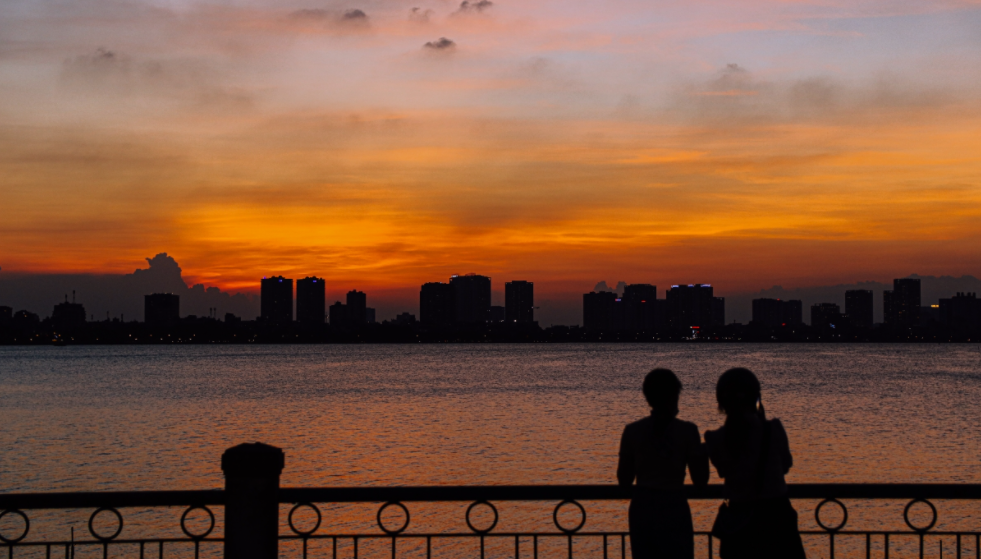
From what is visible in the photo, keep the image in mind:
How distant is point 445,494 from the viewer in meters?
7.20

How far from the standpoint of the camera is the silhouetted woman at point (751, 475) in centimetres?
563

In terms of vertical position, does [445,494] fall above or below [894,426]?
above

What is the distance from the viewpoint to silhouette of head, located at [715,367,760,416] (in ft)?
18.3

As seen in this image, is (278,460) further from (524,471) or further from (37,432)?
(37,432)

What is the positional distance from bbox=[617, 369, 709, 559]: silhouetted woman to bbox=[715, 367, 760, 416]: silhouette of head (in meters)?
0.35

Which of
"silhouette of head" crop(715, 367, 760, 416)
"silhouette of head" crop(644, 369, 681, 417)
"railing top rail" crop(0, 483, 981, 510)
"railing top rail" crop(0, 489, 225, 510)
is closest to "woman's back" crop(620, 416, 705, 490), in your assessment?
"silhouette of head" crop(644, 369, 681, 417)

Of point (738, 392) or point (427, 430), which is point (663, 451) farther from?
point (427, 430)

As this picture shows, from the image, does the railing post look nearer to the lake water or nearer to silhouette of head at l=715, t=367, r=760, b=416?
silhouette of head at l=715, t=367, r=760, b=416

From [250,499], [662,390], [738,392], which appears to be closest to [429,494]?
[250,499]

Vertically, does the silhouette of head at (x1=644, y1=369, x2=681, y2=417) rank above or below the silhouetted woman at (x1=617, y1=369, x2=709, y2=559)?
above

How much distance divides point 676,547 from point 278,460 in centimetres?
327

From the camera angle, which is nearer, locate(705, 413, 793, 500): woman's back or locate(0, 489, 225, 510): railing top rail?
locate(705, 413, 793, 500): woman's back

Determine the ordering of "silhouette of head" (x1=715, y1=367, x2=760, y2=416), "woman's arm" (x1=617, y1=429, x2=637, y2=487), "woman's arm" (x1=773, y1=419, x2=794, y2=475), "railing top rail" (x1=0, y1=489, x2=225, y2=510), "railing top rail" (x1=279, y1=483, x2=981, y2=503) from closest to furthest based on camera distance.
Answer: "silhouette of head" (x1=715, y1=367, x2=760, y2=416)
"woman's arm" (x1=773, y1=419, x2=794, y2=475)
"woman's arm" (x1=617, y1=429, x2=637, y2=487)
"railing top rail" (x1=0, y1=489, x2=225, y2=510)
"railing top rail" (x1=279, y1=483, x2=981, y2=503)

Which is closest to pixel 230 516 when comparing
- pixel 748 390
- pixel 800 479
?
pixel 748 390
